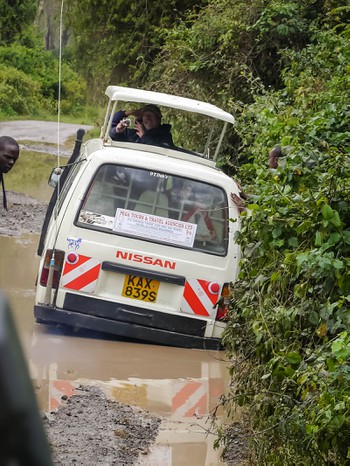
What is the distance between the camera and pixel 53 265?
750cm

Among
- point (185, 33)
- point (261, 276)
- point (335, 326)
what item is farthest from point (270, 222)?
point (185, 33)

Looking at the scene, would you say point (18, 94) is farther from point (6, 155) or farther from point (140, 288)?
point (6, 155)

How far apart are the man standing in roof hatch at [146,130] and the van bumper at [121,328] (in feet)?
8.16

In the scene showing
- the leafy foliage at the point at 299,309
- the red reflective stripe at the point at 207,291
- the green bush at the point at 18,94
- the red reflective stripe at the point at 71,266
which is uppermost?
the leafy foliage at the point at 299,309

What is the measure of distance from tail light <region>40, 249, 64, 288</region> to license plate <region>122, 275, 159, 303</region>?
53 cm

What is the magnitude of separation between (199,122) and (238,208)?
4.07 m

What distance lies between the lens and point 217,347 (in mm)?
7887

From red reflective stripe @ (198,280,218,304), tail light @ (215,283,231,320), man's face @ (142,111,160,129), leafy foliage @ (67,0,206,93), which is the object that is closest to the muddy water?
tail light @ (215,283,231,320)

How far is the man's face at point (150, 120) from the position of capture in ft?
32.4

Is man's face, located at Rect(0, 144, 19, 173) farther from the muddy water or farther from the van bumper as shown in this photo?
the van bumper

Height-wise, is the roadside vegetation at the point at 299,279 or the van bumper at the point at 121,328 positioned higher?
the roadside vegetation at the point at 299,279

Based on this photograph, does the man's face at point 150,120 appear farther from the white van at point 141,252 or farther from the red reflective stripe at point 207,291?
the red reflective stripe at point 207,291

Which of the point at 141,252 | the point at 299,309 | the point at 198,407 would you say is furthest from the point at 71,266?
the point at 299,309

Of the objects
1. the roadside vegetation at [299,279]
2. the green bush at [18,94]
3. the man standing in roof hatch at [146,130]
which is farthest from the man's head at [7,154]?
the green bush at [18,94]
